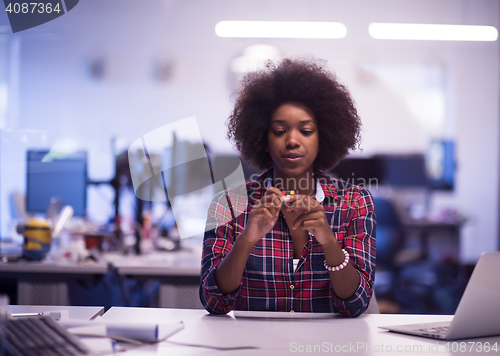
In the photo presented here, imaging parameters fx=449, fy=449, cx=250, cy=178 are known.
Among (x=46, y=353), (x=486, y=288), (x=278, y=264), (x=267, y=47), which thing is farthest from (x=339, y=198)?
(x=267, y=47)

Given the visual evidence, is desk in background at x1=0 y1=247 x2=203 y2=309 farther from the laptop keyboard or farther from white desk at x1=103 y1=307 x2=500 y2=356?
the laptop keyboard

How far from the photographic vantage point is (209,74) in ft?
15.7

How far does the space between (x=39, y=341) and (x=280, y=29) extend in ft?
13.0

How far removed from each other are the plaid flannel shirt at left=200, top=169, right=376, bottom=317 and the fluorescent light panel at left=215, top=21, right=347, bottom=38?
3105mm

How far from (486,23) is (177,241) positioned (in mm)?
3923

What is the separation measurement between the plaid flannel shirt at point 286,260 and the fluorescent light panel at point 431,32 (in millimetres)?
3722

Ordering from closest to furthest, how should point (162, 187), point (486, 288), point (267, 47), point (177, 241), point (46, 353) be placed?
point (46, 353), point (486, 288), point (162, 187), point (177, 241), point (267, 47)

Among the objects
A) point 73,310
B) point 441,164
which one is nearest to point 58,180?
point 73,310

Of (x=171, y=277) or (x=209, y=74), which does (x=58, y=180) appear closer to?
(x=171, y=277)

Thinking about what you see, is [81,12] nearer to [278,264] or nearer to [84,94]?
[84,94]

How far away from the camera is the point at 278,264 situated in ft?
4.06

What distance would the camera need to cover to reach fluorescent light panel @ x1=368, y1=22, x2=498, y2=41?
443cm

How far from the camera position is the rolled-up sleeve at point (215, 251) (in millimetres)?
A: 1115

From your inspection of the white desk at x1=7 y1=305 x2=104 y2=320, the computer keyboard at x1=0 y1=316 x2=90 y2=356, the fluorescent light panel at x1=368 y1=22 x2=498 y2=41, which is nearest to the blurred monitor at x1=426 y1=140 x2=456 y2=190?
the fluorescent light panel at x1=368 y1=22 x2=498 y2=41
